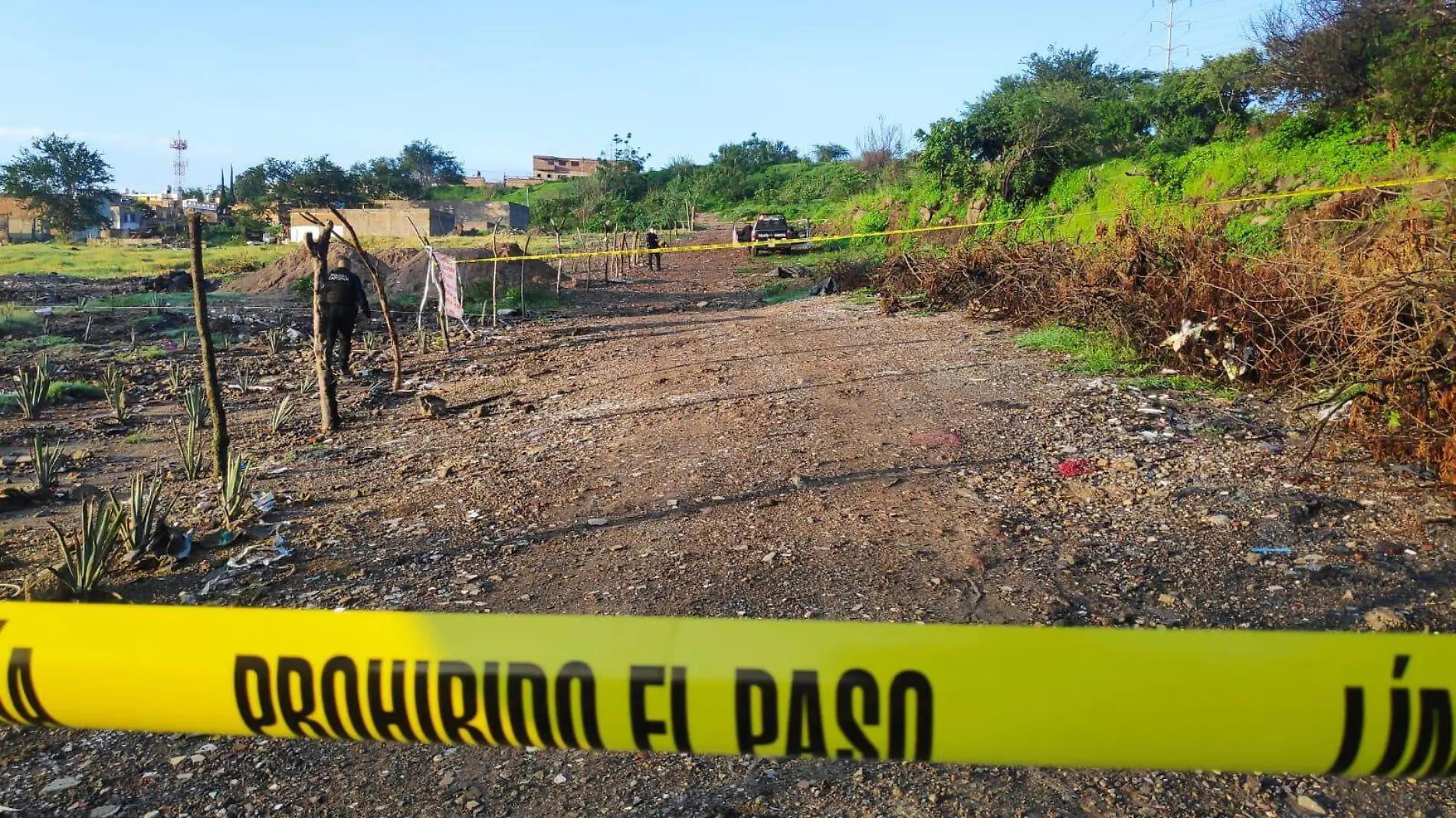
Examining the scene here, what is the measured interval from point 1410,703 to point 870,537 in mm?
3515

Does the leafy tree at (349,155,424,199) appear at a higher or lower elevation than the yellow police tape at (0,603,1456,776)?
higher

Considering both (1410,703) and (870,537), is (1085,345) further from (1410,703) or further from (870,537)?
(1410,703)

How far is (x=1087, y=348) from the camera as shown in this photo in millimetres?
8742

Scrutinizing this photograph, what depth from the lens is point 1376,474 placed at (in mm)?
4988

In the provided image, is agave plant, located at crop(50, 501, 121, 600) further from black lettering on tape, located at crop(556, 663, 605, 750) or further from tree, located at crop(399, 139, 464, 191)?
tree, located at crop(399, 139, 464, 191)

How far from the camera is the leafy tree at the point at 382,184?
6097 cm

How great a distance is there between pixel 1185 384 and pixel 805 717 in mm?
7007

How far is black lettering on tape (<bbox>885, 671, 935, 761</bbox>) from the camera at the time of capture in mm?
973

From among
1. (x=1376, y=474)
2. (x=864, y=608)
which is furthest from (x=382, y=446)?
(x=1376, y=474)

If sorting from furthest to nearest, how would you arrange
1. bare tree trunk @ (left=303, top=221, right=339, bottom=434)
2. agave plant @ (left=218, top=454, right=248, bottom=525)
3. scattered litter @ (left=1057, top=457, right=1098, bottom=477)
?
bare tree trunk @ (left=303, top=221, right=339, bottom=434) < scattered litter @ (left=1057, top=457, right=1098, bottom=477) < agave plant @ (left=218, top=454, right=248, bottom=525)

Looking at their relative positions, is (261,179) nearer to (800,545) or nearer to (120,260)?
(120,260)

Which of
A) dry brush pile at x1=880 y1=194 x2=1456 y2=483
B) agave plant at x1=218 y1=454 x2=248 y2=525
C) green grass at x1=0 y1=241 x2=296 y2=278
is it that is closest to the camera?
dry brush pile at x1=880 y1=194 x2=1456 y2=483

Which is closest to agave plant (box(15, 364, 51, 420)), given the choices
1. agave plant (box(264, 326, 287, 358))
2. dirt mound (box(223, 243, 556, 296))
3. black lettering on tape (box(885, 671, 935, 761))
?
agave plant (box(264, 326, 287, 358))

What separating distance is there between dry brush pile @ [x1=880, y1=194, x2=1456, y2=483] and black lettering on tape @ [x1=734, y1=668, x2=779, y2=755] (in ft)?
15.7
